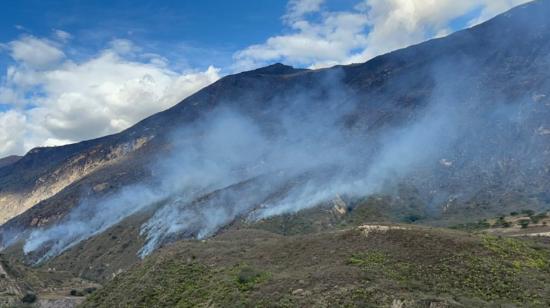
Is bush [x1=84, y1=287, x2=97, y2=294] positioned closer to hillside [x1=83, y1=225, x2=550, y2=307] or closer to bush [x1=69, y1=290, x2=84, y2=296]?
bush [x1=69, y1=290, x2=84, y2=296]

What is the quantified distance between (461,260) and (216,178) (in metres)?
149

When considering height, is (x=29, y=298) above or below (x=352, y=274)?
below

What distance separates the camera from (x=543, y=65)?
158m

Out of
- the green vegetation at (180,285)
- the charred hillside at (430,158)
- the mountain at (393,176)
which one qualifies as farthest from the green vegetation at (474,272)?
the charred hillside at (430,158)

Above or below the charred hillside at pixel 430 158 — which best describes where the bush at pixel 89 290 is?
below

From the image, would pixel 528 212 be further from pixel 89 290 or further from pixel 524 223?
pixel 89 290

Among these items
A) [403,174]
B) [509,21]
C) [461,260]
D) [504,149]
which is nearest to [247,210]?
[403,174]

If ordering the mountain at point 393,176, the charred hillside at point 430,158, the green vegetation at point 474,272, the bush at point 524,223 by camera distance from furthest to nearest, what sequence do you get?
1. the charred hillside at point 430,158
2. the mountain at point 393,176
3. the bush at point 524,223
4. the green vegetation at point 474,272

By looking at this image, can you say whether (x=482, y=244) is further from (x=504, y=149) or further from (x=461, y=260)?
(x=504, y=149)

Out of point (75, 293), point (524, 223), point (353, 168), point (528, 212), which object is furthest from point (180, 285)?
point (353, 168)

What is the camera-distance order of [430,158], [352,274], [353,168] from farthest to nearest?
[353,168]
[430,158]
[352,274]

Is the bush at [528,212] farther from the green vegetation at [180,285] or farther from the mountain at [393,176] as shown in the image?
the green vegetation at [180,285]

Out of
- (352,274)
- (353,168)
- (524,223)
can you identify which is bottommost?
(524,223)

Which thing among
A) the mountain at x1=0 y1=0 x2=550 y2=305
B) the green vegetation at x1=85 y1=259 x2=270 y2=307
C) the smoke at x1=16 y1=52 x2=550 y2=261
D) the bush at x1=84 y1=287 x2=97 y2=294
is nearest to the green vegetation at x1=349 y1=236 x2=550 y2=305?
the green vegetation at x1=85 y1=259 x2=270 y2=307
